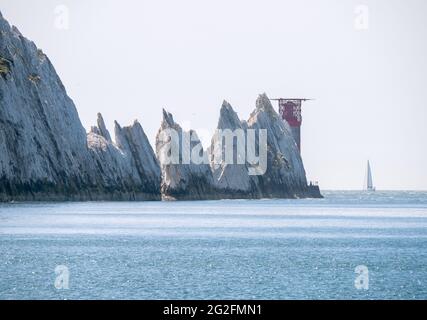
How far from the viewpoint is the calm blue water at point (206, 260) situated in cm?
6062

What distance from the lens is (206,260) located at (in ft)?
258

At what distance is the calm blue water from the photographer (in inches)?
2387

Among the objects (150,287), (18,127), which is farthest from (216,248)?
(18,127)

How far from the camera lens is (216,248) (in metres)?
90.2

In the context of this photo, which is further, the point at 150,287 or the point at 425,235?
the point at 425,235

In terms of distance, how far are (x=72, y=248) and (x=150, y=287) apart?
26.6m
